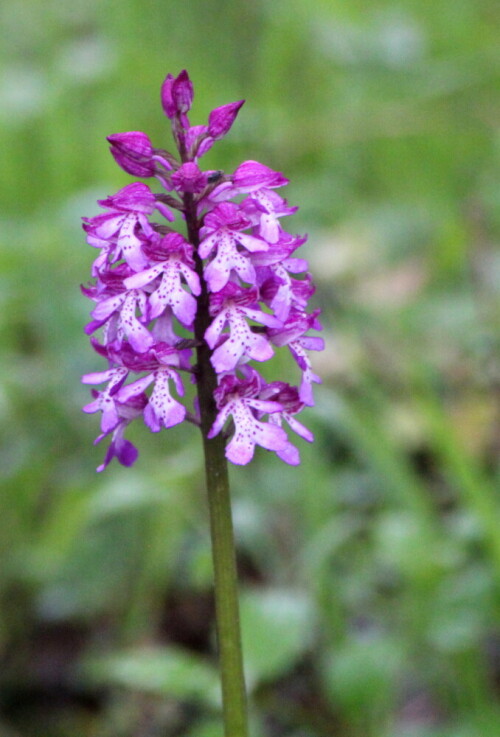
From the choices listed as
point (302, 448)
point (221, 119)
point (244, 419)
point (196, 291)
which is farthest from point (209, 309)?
point (302, 448)

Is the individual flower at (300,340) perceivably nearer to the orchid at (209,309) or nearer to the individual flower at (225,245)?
the orchid at (209,309)

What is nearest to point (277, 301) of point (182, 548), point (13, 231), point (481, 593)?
point (481, 593)

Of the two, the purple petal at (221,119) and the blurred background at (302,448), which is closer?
the purple petal at (221,119)

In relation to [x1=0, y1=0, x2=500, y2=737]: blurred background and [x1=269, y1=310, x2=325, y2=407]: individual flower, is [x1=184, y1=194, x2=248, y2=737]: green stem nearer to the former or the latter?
[x1=269, y1=310, x2=325, y2=407]: individual flower

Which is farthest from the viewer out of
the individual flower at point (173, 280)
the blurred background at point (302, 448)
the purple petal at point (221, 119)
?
the blurred background at point (302, 448)

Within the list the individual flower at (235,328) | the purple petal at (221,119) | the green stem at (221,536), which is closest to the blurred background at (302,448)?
the green stem at (221,536)

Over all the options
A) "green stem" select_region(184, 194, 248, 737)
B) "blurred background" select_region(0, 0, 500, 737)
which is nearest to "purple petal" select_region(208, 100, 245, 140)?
"green stem" select_region(184, 194, 248, 737)

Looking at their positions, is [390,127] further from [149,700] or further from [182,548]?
[149,700]
